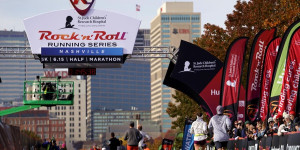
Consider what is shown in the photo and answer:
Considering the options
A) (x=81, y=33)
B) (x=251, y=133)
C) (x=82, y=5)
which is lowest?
(x=251, y=133)

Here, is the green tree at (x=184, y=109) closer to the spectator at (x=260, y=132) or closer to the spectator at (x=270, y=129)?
the spectator at (x=260, y=132)

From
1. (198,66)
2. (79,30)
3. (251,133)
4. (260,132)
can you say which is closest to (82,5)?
(79,30)

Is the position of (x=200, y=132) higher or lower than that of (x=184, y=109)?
lower

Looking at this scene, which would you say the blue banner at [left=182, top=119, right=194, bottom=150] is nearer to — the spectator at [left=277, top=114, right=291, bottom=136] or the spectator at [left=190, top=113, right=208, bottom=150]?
the spectator at [left=190, top=113, right=208, bottom=150]

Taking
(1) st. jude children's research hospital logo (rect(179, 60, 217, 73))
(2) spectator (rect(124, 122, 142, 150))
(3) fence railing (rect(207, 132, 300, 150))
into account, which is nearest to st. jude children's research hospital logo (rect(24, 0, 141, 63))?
(1) st. jude children's research hospital logo (rect(179, 60, 217, 73))

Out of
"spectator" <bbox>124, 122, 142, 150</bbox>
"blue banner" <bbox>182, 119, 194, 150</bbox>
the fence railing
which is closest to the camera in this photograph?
the fence railing

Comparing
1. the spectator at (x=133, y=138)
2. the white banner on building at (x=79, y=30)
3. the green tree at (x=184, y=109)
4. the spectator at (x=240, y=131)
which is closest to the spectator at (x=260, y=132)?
the spectator at (x=240, y=131)

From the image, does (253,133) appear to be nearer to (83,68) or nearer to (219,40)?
(83,68)

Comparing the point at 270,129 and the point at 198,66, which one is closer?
the point at 270,129

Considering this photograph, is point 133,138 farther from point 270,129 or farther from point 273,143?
point 273,143

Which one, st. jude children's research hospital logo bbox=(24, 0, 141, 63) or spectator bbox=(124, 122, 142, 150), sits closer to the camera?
spectator bbox=(124, 122, 142, 150)

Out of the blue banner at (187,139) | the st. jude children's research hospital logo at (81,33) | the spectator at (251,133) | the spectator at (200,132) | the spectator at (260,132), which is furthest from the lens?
the st. jude children's research hospital logo at (81,33)

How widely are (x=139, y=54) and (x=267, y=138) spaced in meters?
29.0

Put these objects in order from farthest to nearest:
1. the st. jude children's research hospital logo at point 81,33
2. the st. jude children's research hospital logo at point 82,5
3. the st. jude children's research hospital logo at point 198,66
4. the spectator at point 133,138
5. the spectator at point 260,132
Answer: the st. jude children's research hospital logo at point 82,5 < the st. jude children's research hospital logo at point 81,33 < the st. jude children's research hospital logo at point 198,66 < the spectator at point 133,138 < the spectator at point 260,132
